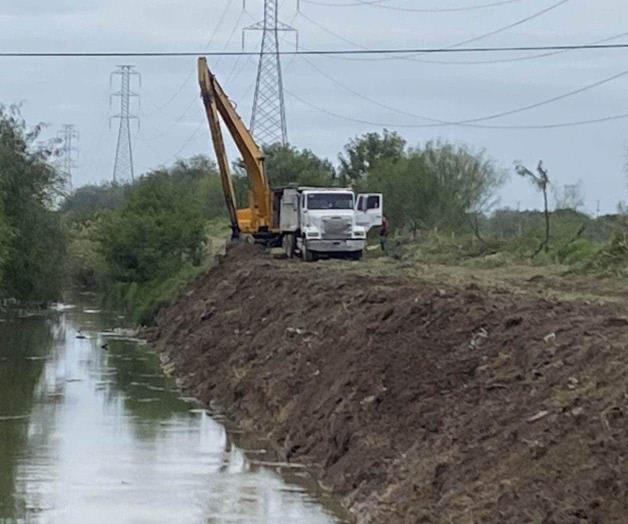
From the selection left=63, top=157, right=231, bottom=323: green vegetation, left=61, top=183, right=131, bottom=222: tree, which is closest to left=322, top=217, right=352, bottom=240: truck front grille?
left=63, top=157, right=231, bottom=323: green vegetation

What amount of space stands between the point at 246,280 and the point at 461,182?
100 feet

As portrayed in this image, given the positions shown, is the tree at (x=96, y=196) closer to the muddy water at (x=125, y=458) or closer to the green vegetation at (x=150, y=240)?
the green vegetation at (x=150, y=240)

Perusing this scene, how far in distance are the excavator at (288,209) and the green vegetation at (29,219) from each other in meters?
9.12

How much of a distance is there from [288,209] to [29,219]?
15.0m

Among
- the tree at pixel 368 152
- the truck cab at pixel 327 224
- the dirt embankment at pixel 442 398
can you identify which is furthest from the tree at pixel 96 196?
the dirt embankment at pixel 442 398

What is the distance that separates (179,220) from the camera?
68.2 meters

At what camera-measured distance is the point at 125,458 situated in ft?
83.4

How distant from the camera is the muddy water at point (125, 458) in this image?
20344 mm

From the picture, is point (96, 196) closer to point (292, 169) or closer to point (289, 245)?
point (292, 169)

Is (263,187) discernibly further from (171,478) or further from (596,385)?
(596,385)

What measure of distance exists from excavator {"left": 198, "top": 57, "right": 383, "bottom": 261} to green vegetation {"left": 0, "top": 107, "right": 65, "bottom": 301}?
9121mm

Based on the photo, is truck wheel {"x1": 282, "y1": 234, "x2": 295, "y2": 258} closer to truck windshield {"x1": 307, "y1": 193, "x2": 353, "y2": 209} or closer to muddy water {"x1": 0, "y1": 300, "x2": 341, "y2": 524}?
truck windshield {"x1": 307, "y1": 193, "x2": 353, "y2": 209}

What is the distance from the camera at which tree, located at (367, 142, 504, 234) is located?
69.5 m

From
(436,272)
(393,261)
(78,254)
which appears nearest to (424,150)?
(78,254)
